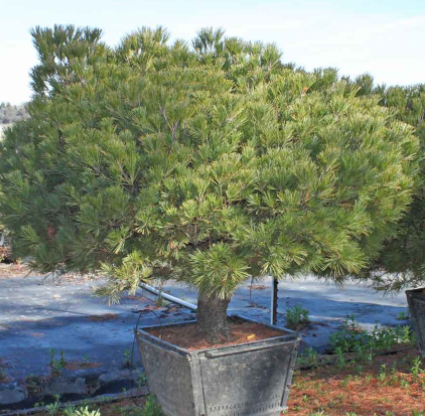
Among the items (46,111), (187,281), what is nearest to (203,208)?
(187,281)

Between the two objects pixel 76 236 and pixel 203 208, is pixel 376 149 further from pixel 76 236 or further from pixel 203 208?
pixel 76 236

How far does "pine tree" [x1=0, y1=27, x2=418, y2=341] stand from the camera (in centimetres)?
370

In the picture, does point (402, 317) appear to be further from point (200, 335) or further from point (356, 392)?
point (200, 335)

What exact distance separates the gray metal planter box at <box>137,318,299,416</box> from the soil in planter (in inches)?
6.0

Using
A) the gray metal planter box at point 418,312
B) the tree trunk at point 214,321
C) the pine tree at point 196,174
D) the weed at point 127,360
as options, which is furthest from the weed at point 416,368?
the weed at point 127,360

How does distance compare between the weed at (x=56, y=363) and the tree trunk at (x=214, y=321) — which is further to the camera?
the weed at (x=56, y=363)

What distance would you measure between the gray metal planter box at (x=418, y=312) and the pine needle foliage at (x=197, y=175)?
1956 mm

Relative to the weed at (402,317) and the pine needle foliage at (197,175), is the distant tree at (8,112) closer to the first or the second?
the weed at (402,317)

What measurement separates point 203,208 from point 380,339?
13.4 ft

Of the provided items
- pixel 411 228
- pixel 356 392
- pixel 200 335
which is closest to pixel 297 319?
pixel 356 392

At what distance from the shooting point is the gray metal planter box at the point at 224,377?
4.45 meters

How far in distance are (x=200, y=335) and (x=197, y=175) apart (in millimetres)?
1707

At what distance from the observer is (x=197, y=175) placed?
3.67 m

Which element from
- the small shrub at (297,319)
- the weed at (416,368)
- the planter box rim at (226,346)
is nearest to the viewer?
the planter box rim at (226,346)
